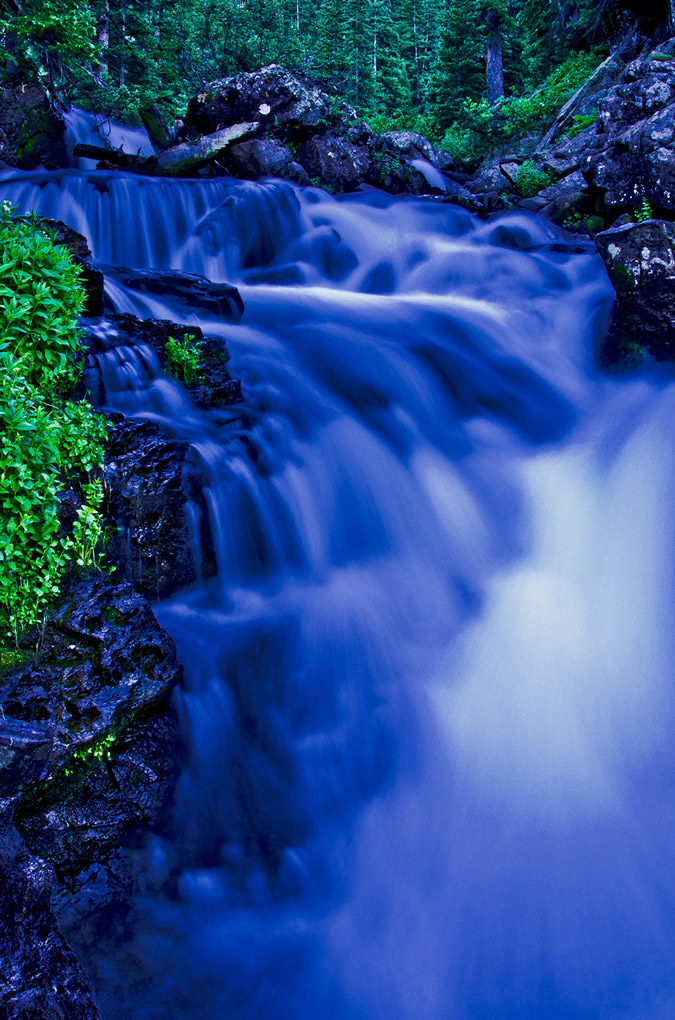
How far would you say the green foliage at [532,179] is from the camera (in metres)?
14.0

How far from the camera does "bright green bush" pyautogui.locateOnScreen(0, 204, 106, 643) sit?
3.27 m

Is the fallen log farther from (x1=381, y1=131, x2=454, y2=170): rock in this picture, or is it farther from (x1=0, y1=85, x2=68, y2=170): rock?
(x1=381, y1=131, x2=454, y2=170): rock

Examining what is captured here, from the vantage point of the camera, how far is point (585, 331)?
339 inches

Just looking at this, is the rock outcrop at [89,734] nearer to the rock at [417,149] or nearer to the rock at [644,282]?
the rock at [644,282]

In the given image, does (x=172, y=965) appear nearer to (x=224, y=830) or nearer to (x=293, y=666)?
(x=224, y=830)

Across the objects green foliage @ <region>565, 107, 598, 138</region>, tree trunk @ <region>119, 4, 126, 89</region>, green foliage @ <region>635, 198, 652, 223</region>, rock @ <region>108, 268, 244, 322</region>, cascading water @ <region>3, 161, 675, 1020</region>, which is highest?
tree trunk @ <region>119, 4, 126, 89</region>

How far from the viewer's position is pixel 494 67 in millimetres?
22891

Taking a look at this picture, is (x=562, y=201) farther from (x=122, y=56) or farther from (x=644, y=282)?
(x=122, y=56)

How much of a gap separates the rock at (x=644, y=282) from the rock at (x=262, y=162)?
8480 mm

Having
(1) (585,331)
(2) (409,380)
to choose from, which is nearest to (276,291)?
(2) (409,380)

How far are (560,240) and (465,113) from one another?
45.7 ft

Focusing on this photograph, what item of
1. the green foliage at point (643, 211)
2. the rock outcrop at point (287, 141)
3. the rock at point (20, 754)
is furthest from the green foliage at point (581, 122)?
the rock at point (20, 754)

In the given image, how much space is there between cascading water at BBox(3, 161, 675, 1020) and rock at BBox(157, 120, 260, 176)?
282 inches

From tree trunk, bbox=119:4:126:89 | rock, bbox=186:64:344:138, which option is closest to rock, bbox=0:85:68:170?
rock, bbox=186:64:344:138
